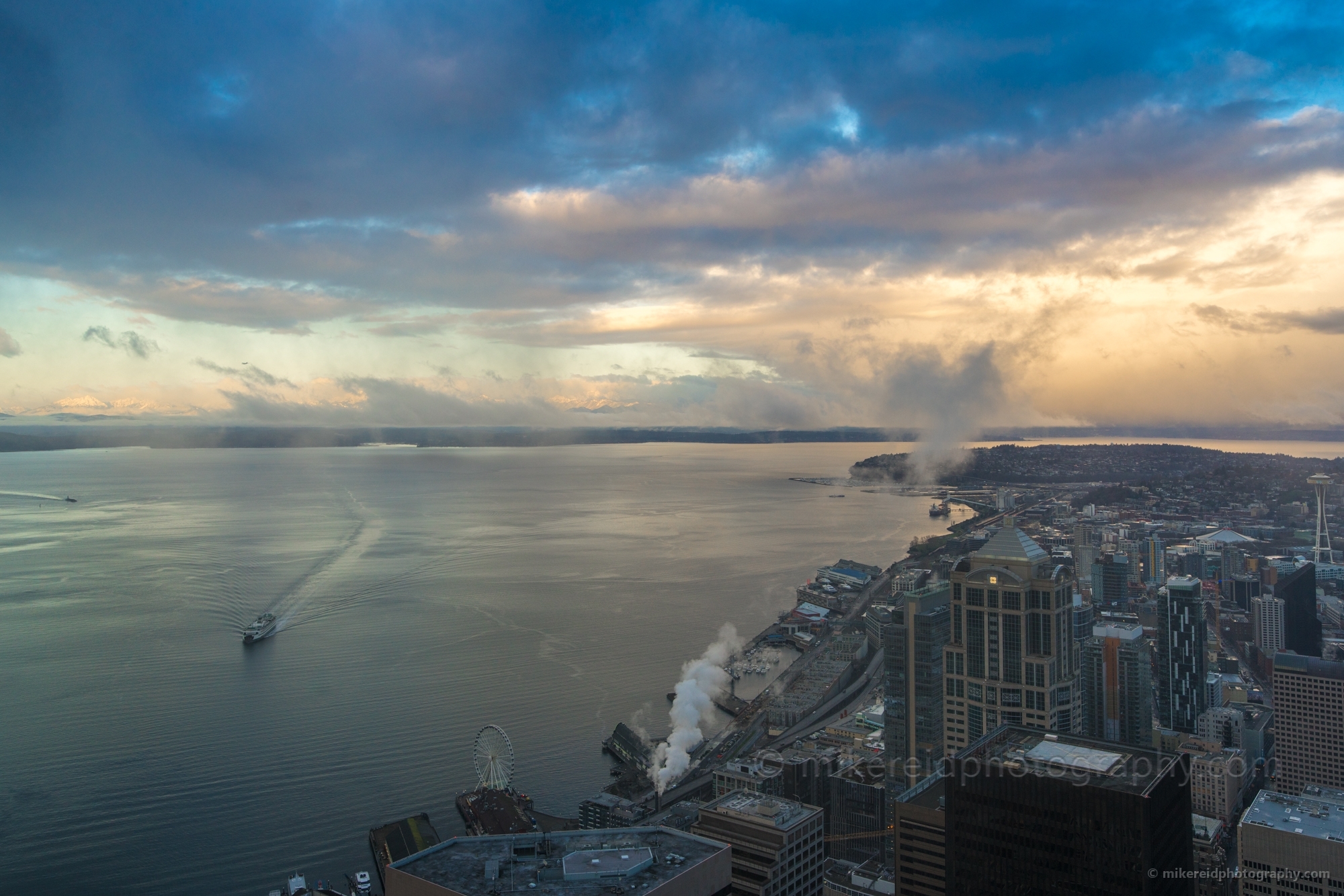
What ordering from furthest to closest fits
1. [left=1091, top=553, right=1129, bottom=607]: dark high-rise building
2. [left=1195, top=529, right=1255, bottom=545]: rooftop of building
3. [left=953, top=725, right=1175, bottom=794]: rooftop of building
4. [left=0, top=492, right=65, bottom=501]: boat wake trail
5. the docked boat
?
1. [left=0, top=492, right=65, bottom=501]: boat wake trail
2. [left=1195, top=529, right=1255, bottom=545]: rooftop of building
3. [left=1091, top=553, right=1129, bottom=607]: dark high-rise building
4. the docked boat
5. [left=953, top=725, right=1175, bottom=794]: rooftop of building

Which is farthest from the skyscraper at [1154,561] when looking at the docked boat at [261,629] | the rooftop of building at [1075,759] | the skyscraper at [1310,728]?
the docked boat at [261,629]

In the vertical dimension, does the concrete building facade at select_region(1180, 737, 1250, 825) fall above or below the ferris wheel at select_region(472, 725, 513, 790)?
below

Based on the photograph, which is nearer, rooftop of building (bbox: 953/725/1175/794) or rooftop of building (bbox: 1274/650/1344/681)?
rooftop of building (bbox: 953/725/1175/794)

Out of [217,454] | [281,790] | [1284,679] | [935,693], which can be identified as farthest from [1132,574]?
[217,454]

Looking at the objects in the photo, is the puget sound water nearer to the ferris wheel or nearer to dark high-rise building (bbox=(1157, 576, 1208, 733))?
the ferris wheel

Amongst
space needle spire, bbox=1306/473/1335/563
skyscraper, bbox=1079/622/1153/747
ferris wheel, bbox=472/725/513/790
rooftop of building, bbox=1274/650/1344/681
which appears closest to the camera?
ferris wheel, bbox=472/725/513/790

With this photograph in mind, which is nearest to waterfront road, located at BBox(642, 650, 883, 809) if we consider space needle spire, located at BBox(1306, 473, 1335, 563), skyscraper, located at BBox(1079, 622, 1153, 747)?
skyscraper, located at BBox(1079, 622, 1153, 747)

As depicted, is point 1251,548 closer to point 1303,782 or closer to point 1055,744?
point 1303,782
